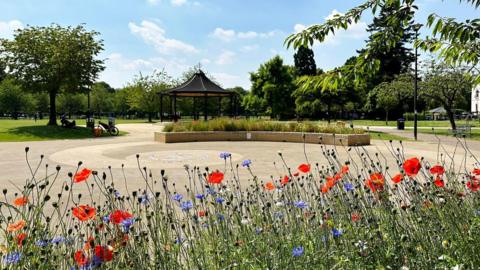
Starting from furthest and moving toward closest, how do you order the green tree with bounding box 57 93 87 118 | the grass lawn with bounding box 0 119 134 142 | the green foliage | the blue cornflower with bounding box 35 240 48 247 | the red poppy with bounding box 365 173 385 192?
the green tree with bounding box 57 93 87 118, the grass lawn with bounding box 0 119 134 142, the green foliage, the red poppy with bounding box 365 173 385 192, the blue cornflower with bounding box 35 240 48 247

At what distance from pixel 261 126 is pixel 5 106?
183 ft

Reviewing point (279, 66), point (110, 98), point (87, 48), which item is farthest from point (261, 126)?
point (110, 98)

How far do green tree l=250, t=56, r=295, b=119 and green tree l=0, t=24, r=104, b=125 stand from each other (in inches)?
1106

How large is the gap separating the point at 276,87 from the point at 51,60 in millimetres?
31794

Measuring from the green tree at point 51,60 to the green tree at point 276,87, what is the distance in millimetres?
28097

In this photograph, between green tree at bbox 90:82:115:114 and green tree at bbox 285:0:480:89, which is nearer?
green tree at bbox 285:0:480:89

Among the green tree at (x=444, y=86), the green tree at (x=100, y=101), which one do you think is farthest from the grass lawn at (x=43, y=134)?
the green tree at (x=100, y=101)

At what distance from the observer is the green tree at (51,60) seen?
2634 centimetres

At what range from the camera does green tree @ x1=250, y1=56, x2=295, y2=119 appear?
52.6 m

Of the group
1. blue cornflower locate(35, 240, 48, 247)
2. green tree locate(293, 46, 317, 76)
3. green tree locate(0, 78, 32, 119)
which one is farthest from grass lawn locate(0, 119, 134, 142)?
green tree locate(293, 46, 317, 76)

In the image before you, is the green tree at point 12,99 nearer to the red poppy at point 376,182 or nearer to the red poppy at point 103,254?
the red poppy at point 103,254

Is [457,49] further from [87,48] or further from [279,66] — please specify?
[279,66]

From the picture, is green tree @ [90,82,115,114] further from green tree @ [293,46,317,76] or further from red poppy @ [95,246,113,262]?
red poppy @ [95,246,113,262]

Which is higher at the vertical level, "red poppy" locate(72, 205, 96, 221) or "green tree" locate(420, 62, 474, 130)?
"green tree" locate(420, 62, 474, 130)
